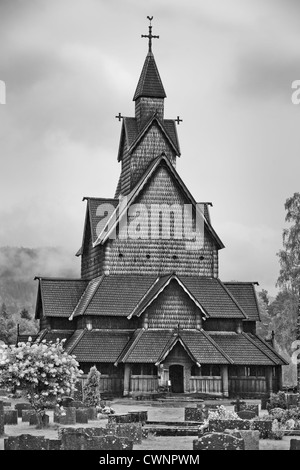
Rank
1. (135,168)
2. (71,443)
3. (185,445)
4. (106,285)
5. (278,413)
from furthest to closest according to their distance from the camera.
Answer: (135,168), (106,285), (278,413), (185,445), (71,443)

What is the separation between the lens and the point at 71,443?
2833 cm

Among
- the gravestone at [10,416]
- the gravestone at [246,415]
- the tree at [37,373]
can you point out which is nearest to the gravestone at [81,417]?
the tree at [37,373]

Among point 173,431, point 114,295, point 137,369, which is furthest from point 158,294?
point 173,431

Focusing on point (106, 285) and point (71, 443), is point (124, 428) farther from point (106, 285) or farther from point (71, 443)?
point (106, 285)

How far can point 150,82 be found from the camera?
2761 inches

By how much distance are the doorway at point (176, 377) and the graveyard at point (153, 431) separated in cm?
972

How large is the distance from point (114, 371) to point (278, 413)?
2243 cm

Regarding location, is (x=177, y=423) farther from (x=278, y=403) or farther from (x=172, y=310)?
(x=172, y=310)

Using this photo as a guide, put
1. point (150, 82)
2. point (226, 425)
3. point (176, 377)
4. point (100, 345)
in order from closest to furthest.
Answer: point (226, 425), point (100, 345), point (176, 377), point (150, 82)

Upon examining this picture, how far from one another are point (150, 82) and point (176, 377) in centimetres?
2001

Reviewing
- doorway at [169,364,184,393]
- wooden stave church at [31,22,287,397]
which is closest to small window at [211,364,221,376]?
wooden stave church at [31,22,287,397]

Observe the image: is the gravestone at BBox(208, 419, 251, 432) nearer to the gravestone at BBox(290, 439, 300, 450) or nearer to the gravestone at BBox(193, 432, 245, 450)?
the gravestone at BBox(290, 439, 300, 450)

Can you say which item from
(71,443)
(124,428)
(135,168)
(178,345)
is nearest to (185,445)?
(124,428)

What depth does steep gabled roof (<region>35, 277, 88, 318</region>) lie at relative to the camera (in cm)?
6525
